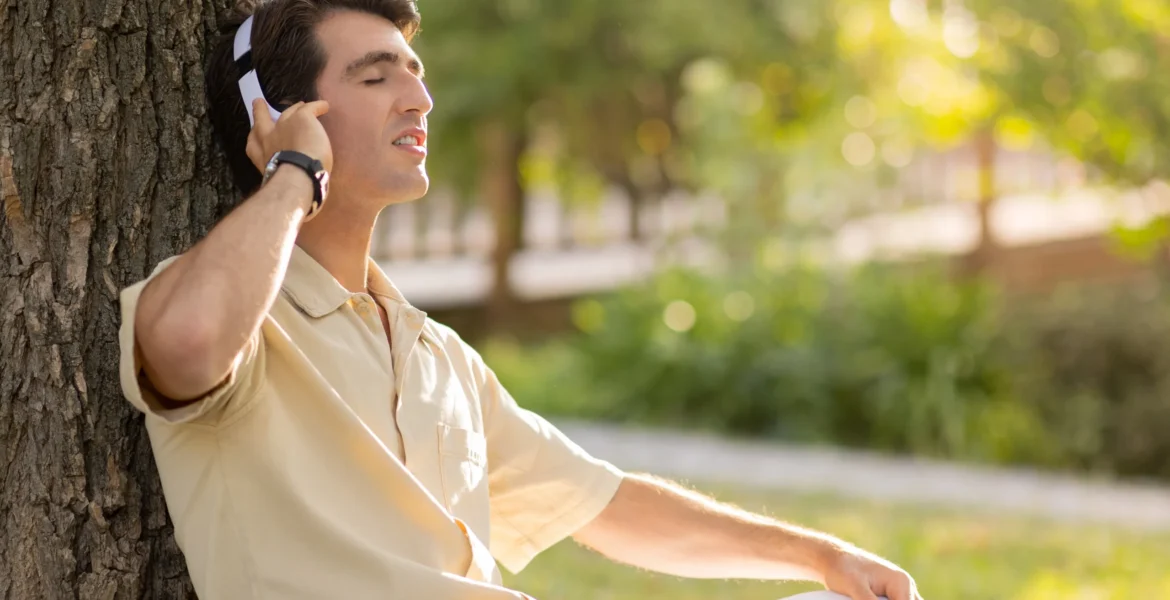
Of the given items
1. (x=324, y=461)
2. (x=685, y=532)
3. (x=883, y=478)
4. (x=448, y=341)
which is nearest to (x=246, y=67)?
(x=448, y=341)

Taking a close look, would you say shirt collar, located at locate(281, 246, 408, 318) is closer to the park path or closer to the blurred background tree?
the park path

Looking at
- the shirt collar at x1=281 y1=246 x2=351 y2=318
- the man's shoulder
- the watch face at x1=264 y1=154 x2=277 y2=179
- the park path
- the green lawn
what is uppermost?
the watch face at x1=264 y1=154 x2=277 y2=179

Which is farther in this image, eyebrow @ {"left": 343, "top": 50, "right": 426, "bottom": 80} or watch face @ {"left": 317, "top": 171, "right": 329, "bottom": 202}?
eyebrow @ {"left": 343, "top": 50, "right": 426, "bottom": 80}

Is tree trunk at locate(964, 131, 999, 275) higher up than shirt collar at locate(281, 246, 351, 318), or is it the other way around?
shirt collar at locate(281, 246, 351, 318)

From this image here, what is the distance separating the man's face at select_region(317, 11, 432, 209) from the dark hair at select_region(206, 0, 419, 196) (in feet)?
0.08

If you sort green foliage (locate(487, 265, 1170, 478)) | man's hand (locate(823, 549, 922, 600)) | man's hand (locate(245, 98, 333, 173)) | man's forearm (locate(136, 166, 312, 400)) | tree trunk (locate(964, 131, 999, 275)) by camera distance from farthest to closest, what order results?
tree trunk (locate(964, 131, 999, 275)) < green foliage (locate(487, 265, 1170, 478)) < man's hand (locate(823, 549, 922, 600)) < man's hand (locate(245, 98, 333, 173)) < man's forearm (locate(136, 166, 312, 400))

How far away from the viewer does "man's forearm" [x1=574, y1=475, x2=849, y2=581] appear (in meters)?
2.70

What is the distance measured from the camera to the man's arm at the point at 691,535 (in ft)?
8.82

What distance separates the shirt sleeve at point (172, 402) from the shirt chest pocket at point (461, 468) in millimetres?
372

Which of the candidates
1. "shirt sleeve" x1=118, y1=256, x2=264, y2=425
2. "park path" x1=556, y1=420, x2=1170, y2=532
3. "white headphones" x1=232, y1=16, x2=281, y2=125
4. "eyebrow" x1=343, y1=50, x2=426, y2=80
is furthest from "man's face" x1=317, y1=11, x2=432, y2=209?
"park path" x1=556, y1=420, x2=1170, y2=532

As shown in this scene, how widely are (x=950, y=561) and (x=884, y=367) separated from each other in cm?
333

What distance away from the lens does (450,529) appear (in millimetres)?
2170

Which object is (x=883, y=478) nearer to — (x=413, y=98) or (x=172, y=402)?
(x=413, y=98)

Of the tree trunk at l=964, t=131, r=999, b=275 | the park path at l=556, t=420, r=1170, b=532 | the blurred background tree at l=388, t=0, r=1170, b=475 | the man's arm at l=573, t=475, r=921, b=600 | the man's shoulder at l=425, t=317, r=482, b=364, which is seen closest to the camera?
the man's shoulder at l=425, t=317, r=482, b=364
